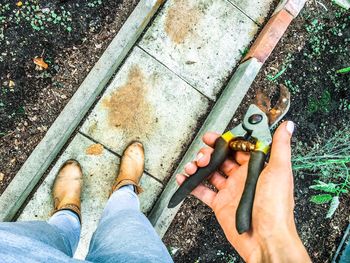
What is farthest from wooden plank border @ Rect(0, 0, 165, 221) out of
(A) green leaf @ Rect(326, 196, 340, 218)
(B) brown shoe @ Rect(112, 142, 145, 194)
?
(A) green leaf @ Rect(326, 196, 340, 218)

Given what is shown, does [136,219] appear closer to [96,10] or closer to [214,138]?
[214,138]

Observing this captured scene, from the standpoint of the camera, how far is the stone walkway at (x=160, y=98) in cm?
264

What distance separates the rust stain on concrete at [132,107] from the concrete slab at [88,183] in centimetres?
22

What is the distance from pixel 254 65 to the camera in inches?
106

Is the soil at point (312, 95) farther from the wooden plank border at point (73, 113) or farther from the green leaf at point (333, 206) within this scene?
the wooden plank border at point (73, 113)

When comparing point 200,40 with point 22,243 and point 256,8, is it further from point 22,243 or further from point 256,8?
point 22,243

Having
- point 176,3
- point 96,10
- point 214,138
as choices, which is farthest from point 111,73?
point 214,138

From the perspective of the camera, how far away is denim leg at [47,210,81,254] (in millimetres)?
2150

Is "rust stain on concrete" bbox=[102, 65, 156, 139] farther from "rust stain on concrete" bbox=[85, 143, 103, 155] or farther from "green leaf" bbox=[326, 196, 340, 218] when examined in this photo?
"green leaf" bbox=[326, 196, 340, 218]

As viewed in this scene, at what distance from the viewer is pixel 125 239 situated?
1841 mm

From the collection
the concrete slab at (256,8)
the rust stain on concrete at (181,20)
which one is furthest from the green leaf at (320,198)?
the rust stain on concrete at (181,20)

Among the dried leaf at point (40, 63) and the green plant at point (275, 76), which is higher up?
the green plant at point (275, 76)

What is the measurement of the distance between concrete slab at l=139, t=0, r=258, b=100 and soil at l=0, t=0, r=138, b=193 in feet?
1.05

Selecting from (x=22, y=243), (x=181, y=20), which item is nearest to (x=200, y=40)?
(x=181, y=20)
